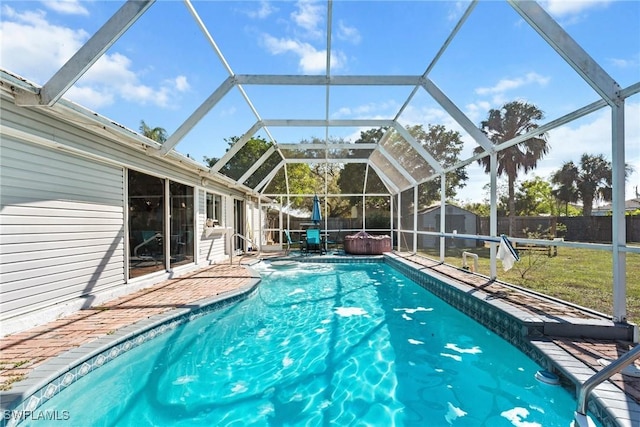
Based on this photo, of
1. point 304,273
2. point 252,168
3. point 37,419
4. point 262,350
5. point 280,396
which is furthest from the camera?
point 252,168

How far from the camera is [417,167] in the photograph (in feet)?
30.5

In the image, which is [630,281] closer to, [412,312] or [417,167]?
[412,312]

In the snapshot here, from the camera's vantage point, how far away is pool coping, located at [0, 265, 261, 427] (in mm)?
2295

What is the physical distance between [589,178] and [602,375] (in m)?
4.88

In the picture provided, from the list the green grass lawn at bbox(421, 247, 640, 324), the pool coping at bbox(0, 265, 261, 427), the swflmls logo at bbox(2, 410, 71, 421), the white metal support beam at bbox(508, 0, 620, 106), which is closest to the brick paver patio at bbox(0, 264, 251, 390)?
the pool coping at bbox(0, 265, 261, 427)

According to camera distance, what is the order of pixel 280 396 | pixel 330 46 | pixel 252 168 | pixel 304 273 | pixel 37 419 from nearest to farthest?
1. pixel 37 419
2. pixel 280 396
3. pixel 330 46
4. pixel 304 273
5. pixel 252 168

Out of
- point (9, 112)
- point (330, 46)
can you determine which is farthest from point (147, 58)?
point (330, 46)

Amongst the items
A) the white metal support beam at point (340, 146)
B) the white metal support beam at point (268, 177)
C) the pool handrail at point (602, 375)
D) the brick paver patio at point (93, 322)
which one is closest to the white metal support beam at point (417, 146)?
the white metal support beam at point (340, 146)

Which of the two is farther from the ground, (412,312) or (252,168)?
(252,168)

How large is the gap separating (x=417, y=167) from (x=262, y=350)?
7025 millimetres

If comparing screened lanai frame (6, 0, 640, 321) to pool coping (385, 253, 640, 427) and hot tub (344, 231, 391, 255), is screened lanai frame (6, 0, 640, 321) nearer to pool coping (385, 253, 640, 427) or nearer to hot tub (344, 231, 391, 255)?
pool coping (385, 253, 640, 427)

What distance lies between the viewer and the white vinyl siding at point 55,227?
3.54m

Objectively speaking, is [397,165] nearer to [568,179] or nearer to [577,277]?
[568,179]

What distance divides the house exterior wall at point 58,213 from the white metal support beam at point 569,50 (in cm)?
542
